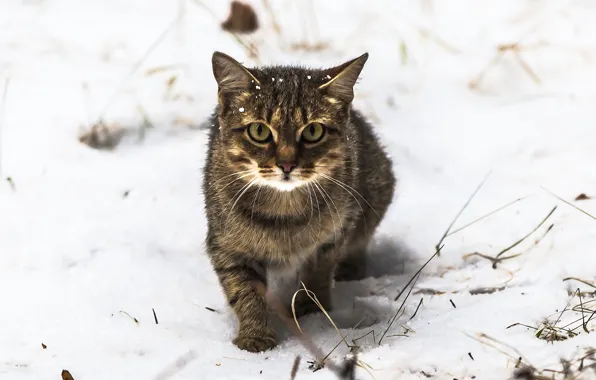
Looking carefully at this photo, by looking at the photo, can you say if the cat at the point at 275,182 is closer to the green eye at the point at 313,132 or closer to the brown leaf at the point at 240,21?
the green eye at the point at 313,132

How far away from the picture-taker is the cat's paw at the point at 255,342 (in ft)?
9.00

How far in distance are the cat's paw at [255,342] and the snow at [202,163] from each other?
0.06m

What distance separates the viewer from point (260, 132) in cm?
271

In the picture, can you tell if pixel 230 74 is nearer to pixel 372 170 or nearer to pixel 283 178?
pixel 283 178

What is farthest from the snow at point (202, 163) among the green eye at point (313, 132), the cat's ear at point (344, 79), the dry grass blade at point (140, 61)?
the cat's ear at point (344, 79)

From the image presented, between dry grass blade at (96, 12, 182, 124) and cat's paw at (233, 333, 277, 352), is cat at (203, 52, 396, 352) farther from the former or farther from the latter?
dry grass blade at (96, 12, 182, 124)

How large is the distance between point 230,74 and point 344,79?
1.39 feet

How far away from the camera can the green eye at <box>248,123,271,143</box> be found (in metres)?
2.69

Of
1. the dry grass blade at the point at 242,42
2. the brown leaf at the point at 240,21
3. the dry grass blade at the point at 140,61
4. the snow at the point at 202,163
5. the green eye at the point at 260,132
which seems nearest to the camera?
the snow at the point at 202,163

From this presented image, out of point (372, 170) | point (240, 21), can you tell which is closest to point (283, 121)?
point (372, 170)

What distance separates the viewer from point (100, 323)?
8.98ft

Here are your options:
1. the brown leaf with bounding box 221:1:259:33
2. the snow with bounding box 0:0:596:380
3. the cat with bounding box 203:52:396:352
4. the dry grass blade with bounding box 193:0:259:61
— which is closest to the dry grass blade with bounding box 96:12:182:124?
the snow with bounding box 0:0:596:380

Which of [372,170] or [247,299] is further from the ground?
[372,170]

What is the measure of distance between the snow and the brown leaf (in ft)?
0.34
